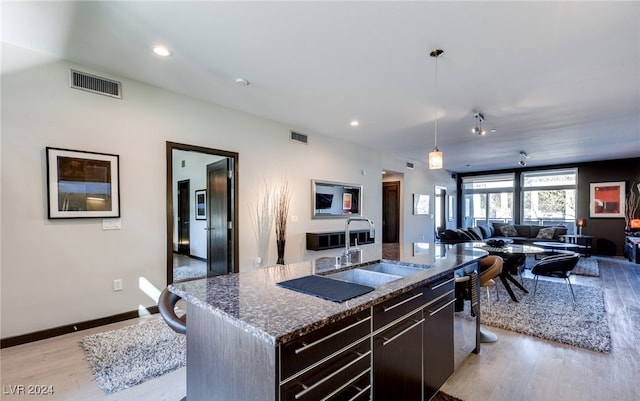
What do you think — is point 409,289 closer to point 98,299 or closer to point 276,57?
point 276,57

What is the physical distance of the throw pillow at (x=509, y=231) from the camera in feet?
30.0

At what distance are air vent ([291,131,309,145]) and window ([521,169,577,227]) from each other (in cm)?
822

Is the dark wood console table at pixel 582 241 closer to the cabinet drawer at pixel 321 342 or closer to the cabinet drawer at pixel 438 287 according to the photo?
the cabinet drawer at pixel 438 287

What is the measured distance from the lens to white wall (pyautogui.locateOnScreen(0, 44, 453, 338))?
108 inches

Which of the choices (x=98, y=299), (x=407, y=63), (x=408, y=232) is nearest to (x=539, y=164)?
(x=408, y=232)

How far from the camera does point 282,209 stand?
16.3 feet

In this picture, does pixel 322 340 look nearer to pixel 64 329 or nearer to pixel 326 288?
pixel 326 288

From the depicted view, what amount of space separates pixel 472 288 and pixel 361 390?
1.61m

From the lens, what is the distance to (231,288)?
5.22 ft

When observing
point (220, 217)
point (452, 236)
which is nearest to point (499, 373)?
point (220, 217)

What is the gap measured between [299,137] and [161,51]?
2.83 m

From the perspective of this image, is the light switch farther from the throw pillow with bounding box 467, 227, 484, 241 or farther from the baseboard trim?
the throw pillow with bounding box 467, 227, 484, 241

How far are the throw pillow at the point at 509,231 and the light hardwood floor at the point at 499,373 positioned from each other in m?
6.64

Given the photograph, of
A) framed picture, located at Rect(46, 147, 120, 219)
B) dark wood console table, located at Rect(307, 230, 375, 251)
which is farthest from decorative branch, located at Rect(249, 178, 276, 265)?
framed picture, located at Rect(46, 147, 120, 219)
